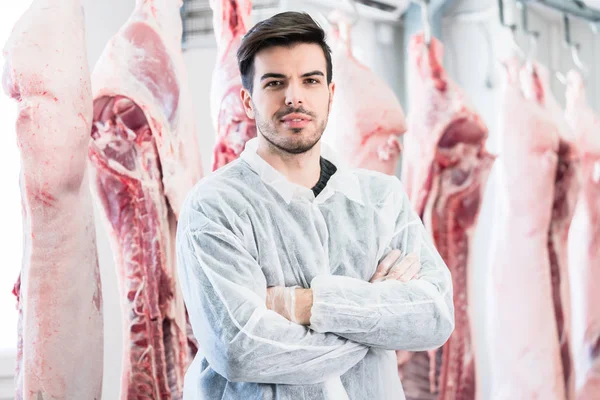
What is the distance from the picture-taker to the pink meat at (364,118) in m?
1.89

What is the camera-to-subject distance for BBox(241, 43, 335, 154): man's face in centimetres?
134

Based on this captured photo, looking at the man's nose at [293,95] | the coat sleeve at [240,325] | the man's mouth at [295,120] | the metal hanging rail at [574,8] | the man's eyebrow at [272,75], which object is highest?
the metal hanging rail at [574,8]

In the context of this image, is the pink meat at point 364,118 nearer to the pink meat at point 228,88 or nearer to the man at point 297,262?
the pink meat at point 228,88

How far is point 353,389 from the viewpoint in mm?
1320

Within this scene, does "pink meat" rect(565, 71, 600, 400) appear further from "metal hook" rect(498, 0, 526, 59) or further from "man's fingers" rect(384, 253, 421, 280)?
"man's fingers" rect(384, 253, 421, 280)

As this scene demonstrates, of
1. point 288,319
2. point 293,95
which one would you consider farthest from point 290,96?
point 288,319

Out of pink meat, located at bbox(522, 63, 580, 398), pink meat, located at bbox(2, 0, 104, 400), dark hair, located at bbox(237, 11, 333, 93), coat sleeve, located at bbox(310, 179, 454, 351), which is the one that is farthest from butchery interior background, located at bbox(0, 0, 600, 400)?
coat sleeve, located at bbox(310, 179, 454, 351)

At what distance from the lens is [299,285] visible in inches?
51.9

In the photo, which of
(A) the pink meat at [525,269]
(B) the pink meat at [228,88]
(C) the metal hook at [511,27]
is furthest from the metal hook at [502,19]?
(B) the pink meat at [228,88]

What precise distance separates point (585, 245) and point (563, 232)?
0.23 m

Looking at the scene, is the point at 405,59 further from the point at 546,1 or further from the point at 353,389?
the point at 353,389

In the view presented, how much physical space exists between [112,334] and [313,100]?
30.3 inches

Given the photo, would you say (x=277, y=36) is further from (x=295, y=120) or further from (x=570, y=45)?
(x=570, y=45)

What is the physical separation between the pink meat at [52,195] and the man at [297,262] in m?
0.30
